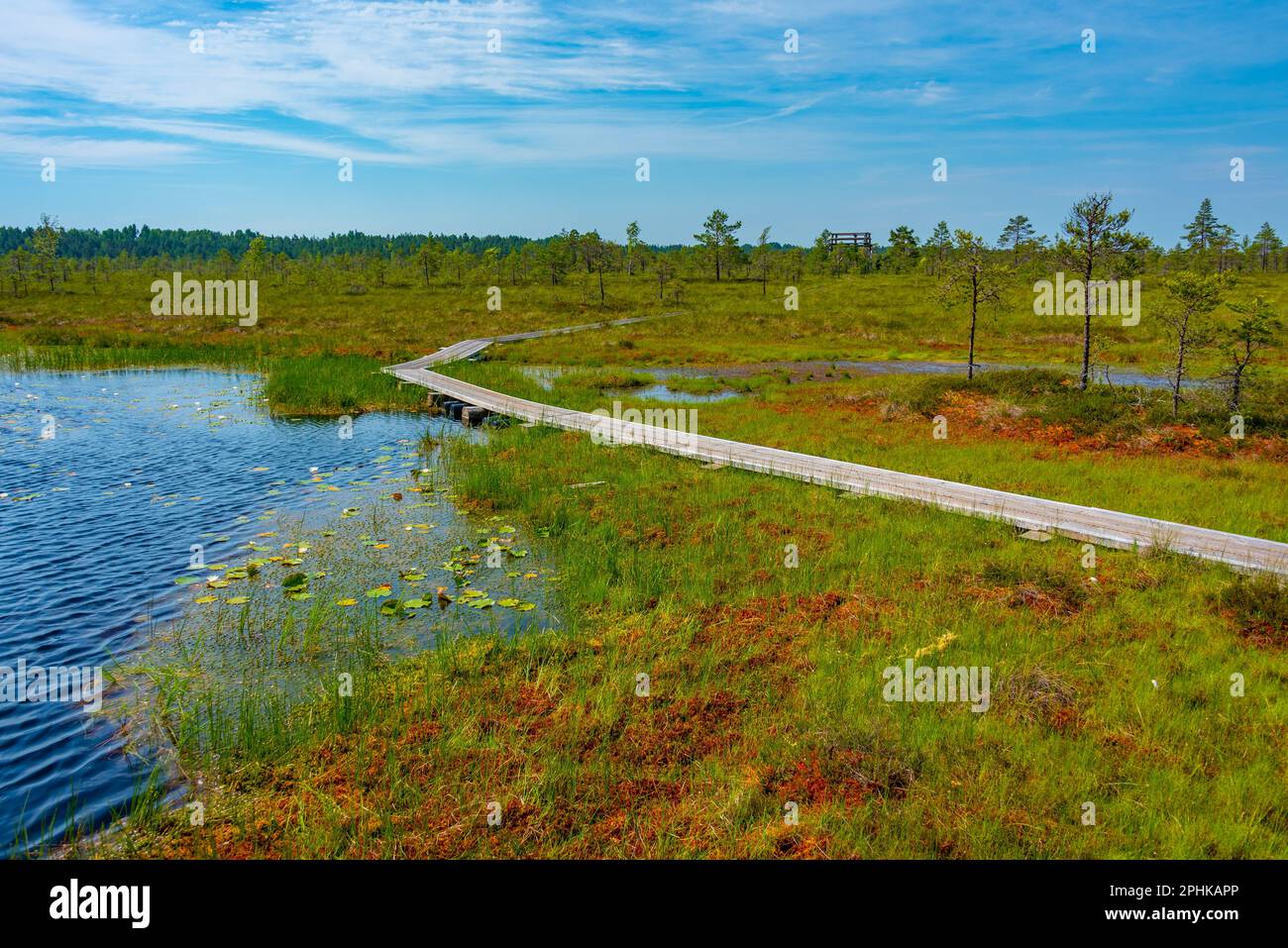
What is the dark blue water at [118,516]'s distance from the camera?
7223 millimetres

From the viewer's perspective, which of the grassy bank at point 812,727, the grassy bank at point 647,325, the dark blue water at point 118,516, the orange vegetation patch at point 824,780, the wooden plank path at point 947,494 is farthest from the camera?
the grassy bank at point 647,325

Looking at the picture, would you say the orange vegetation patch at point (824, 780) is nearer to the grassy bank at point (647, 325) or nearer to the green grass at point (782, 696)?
the green grass at point (782, 696)

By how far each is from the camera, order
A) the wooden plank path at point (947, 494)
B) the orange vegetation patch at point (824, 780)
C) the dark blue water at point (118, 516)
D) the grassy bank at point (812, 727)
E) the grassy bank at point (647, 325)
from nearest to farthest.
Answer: the grassy bank at point (812, 727) → the orange vegetation patch at point (824, 780) → the dark blue water at point (118, 516) → the wooden plank path at point (947, 494) → the grassy bank at point (647, 325)

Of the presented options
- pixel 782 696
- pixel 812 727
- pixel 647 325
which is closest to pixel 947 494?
pixel 782 696

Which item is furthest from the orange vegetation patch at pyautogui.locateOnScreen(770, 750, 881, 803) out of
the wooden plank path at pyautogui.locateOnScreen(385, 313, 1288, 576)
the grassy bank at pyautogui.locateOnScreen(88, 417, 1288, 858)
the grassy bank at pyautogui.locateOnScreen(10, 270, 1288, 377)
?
the grassy bank at pyautogui.locateOnScreen(10, 270, 1288, 377)

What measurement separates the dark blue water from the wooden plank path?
16.1 ft

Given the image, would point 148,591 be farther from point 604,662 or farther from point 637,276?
point 637,276

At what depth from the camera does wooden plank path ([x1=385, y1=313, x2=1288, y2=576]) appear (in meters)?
11.6

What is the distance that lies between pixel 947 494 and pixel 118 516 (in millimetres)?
17104

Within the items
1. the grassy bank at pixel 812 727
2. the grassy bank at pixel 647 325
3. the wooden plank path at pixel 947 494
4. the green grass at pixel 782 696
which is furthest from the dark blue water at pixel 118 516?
the grassy bank at pixel 647 325

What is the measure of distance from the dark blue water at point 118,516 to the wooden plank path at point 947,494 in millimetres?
4907

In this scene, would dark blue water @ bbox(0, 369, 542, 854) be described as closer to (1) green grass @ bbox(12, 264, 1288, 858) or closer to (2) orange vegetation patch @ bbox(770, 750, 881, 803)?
(1) green grass @ bbox(12, 264, 1288, 858)

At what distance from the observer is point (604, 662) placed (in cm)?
905
